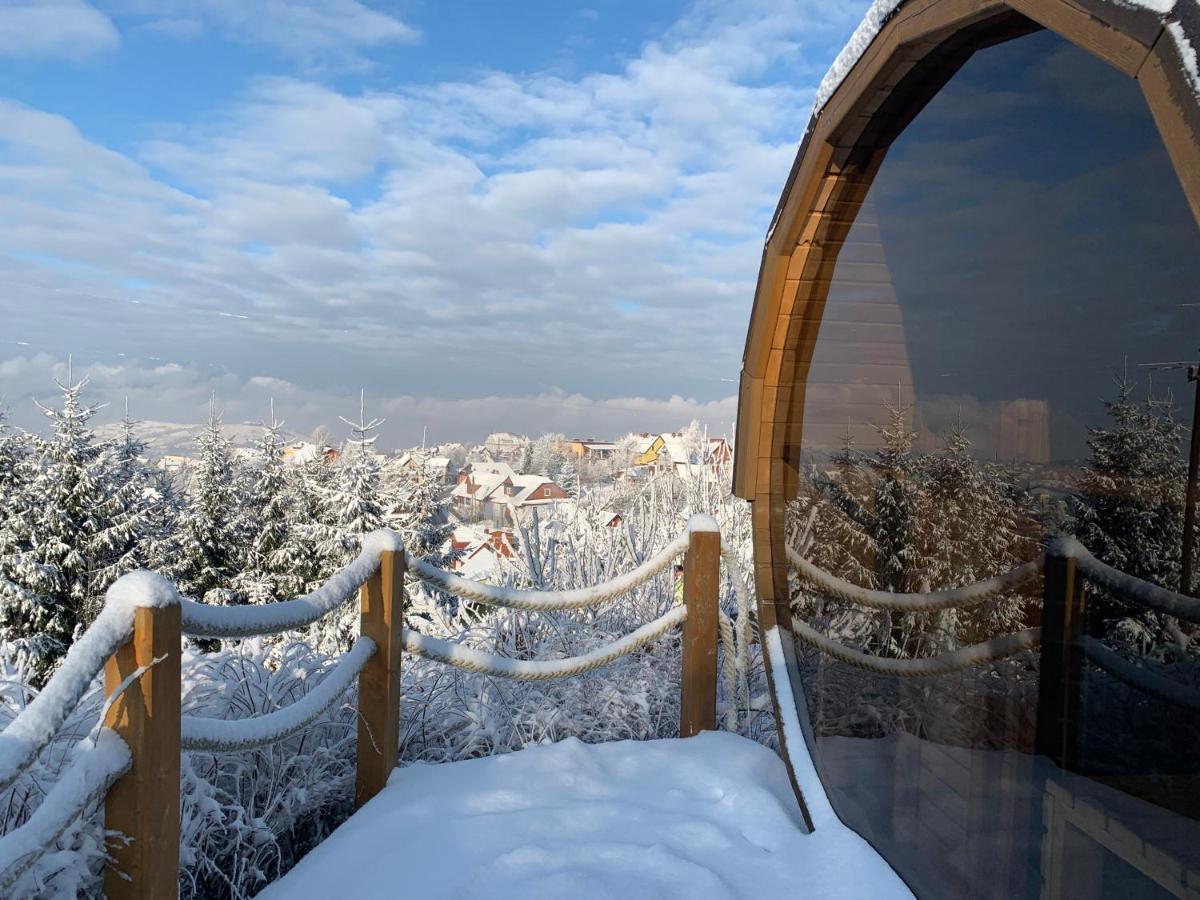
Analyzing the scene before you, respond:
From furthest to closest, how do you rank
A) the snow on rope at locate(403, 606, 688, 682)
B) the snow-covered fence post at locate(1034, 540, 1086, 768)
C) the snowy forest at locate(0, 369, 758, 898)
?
the snow on rope at locate(403, 606, 688, 682) < the snowy forest at locate(0, 369, 758, 898) < the snow-covered fence post at locate(1034, 540, 1086, 768)

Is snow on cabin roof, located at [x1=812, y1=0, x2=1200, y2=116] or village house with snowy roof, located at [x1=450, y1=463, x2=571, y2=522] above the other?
snow on cabin roof, located at [x1=812, y1=0, x2=1200, y2=116]

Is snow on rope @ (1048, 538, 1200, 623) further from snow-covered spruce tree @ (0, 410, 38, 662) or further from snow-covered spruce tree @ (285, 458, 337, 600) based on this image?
snow-covered spruce tree @ (0, 410, 38, 662)

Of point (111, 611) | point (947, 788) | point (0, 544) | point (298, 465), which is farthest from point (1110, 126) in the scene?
point (298, 465)

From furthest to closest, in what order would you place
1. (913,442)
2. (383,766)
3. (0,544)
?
(0,544) < (383,766) < (913,442)

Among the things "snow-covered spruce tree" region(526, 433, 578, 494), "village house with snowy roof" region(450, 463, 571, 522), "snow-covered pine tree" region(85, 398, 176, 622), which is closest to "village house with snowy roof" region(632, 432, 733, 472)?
"snow-covered pine tree" region(85, 398, 176, 622)

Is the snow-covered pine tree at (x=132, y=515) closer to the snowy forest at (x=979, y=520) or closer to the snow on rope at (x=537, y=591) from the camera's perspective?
the snow on rope at (x=537, y=591)

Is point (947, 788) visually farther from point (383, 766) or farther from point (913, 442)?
point (383, 766)

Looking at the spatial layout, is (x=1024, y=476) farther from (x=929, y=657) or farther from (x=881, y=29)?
(x=881, y=29)

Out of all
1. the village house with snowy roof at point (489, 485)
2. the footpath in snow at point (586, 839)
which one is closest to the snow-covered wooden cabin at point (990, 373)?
the footpath in snow at point (586, 839)
